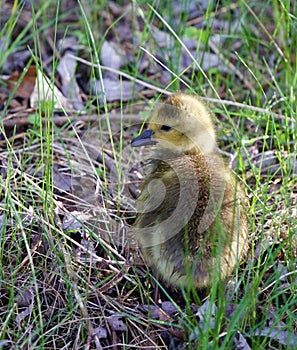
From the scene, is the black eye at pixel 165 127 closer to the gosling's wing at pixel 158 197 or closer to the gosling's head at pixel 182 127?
the gosling's head at pixel 182 127

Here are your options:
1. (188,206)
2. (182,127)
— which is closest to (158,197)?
(188,206)

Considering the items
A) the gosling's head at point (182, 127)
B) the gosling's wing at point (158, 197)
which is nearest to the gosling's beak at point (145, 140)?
the gosling's head at point (182, 127)

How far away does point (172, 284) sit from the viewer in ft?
8.84

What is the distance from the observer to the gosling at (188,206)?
2.54 m

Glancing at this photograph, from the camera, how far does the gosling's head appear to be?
2.93m

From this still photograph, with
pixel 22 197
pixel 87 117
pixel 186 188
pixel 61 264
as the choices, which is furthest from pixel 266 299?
pixel 87 117

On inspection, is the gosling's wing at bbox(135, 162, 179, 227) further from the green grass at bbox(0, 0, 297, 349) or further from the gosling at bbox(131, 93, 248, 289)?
the green grass at bbox(0, 0, 297, 349)

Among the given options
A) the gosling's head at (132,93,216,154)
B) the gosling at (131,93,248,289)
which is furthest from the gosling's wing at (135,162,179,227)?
the gosling's head at (132,93,216,154)

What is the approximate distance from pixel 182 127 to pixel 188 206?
0.50m

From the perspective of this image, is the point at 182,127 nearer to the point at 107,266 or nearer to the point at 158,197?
the point at 158,197

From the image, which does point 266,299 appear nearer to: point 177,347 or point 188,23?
point 177,347

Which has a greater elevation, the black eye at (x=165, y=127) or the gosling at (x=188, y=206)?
the black eye at (x=165, y=127)

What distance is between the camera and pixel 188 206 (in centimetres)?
256

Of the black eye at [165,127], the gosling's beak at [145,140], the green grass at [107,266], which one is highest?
the black eye at [165,127]
